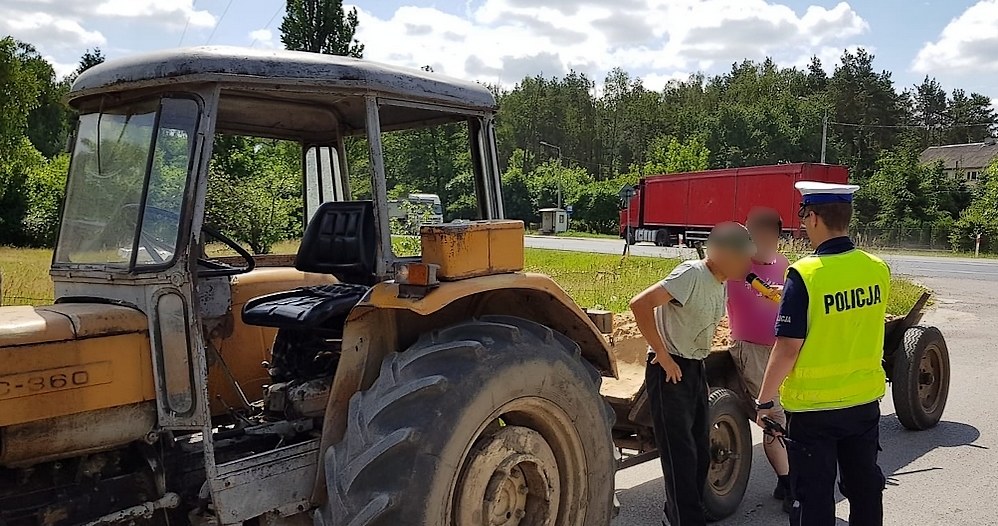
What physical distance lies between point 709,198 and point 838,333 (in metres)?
27.6

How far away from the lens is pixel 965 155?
69.8 metres

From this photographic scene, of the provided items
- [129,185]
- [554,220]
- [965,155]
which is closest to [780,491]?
[129,185]

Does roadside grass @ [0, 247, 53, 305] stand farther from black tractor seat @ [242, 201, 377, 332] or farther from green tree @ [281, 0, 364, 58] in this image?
green tree @ [281, 0, 364, 58]

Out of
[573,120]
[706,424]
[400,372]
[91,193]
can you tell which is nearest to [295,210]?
[91,193]

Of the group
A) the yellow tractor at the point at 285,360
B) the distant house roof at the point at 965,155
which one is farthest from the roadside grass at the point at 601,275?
the distant house roof at the point at 965,155

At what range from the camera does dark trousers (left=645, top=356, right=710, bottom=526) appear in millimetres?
4219

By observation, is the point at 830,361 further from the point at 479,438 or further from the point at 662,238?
the point at 662,238

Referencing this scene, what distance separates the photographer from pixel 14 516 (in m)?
2.89

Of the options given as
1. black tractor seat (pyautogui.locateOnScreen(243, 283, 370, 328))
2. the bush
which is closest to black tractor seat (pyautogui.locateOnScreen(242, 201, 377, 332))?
black tractor seat (pyautogui.locateOnScreen(243, 283, 370, 328))

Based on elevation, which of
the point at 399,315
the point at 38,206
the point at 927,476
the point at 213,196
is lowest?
the point at 927,476

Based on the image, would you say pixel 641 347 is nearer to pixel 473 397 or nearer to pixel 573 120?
pixel 473 397

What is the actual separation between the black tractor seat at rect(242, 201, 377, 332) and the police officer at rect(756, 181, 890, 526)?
2012mm

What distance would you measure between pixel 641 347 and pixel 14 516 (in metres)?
4.28

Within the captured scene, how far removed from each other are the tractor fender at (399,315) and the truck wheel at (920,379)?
4058mm
